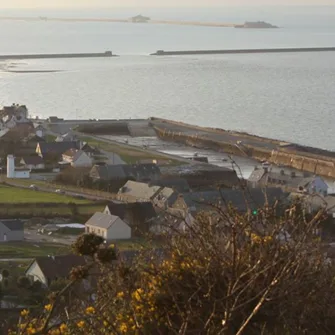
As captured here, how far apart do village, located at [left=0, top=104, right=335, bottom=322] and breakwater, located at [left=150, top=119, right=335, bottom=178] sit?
1043 mm

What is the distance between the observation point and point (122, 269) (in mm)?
2023

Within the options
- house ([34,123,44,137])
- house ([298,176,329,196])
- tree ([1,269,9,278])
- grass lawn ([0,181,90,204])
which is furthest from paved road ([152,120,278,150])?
tree ([1,269,9,278])

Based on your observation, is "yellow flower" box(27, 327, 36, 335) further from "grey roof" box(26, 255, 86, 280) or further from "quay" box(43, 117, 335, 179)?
"quay" box(43, 117, 335, 179)

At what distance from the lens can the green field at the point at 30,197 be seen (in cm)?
1097

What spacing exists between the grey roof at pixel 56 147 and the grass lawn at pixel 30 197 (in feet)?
11.1

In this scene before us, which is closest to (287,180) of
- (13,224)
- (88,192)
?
(88,192)

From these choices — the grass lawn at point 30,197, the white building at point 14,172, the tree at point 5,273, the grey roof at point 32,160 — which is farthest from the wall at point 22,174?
the tree at point 5,273

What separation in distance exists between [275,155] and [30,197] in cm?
606

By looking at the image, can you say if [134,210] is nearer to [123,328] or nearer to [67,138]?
[67,138]

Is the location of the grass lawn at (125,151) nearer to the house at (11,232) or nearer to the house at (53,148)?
the house at (53,148)

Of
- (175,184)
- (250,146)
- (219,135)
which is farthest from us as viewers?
(219,135)

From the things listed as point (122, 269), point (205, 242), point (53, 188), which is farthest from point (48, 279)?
point (53, 188)

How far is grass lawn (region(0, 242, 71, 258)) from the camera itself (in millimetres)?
8164

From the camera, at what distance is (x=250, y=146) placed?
56.2ft
